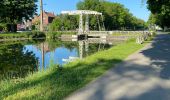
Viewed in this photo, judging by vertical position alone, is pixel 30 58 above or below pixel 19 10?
below

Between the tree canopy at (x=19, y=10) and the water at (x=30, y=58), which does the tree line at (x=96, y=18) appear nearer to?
the tree canopy at (x=19, y=10)

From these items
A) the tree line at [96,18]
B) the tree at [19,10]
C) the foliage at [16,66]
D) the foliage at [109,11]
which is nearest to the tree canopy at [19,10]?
the tree at [19,10]

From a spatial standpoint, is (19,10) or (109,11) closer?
(19,10)

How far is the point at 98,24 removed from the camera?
11469 centimetres

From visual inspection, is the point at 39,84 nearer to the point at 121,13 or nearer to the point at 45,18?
the point at 121,13

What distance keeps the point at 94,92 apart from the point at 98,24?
4105 inches

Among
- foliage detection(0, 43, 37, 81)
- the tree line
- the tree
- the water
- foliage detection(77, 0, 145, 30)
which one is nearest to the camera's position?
foliage detection(0, 43, 37, 81)

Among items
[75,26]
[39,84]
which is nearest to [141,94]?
[39,84]

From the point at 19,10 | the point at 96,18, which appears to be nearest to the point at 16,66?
the point at 19,10

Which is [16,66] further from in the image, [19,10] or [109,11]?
[109,11]

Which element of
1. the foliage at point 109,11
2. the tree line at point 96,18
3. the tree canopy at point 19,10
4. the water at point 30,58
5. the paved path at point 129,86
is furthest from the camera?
the foliage at point 109,11

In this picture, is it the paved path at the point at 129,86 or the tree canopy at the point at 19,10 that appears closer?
the paved path at the point at 129,86

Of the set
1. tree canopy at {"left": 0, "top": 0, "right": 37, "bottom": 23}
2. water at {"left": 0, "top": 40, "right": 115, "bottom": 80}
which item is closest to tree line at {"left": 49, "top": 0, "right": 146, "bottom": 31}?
tree canopy at {"left": 0, "top": 0, "right": 37, "bottom": 23}

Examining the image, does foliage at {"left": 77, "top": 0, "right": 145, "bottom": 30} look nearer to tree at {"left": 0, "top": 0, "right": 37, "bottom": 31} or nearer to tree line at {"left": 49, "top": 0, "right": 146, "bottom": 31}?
tree line at {"left": 49, "top": 0, "right": 146, "bottom": 31}
